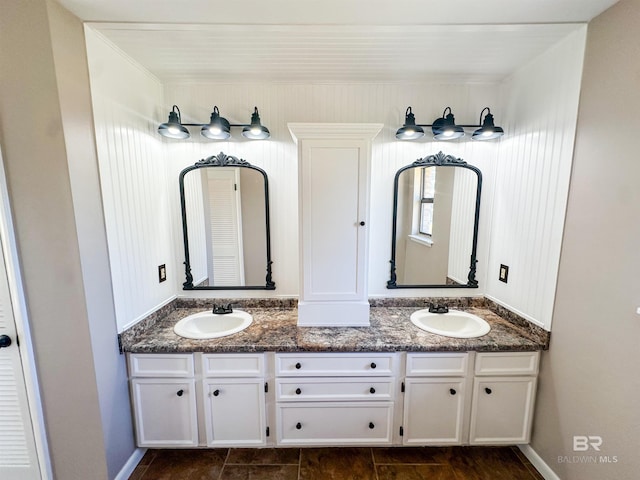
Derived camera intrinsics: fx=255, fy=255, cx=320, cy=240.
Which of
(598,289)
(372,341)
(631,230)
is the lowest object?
(372,341)

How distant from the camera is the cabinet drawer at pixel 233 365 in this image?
5.10 ft

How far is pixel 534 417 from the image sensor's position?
1.61m

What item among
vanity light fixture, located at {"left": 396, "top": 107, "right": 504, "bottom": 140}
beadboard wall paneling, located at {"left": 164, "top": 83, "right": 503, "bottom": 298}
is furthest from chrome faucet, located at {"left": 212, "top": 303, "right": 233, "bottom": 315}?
vanity light fixture, located at {"left": 396, "top": 107, "right": 504, "bottom": 140}

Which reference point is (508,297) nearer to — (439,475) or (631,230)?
(631,230)

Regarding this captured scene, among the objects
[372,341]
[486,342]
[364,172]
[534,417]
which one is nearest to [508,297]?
[486,342]

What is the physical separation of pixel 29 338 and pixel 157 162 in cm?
122

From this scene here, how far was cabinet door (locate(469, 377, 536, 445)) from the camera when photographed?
1590mm

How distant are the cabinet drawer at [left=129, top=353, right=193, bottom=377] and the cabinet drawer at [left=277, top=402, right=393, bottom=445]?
2.06ft

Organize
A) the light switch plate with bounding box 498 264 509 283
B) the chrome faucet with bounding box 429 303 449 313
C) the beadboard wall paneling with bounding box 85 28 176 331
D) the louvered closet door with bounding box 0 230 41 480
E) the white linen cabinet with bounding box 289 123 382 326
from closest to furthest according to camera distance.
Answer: the louvered closet door with bounding box 0 230 41 480 → the beadboard wall paneling with bounding box 85 28 176 331 → the white linen cabinet with bounding box 289 123 382 326 → the light switch plate with bounding box 498 264 509 283 → the chrome faucet with bounding box 429 303 449 313

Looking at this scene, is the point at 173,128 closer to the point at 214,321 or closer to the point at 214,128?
the point at 214,128

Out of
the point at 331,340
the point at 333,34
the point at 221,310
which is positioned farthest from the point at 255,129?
the point at 331,340

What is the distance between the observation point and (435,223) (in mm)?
2023

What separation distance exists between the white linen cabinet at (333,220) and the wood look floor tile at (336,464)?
0.80 meters

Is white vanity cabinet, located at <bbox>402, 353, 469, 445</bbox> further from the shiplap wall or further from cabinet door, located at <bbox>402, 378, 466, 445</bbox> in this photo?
the shiplap wall
